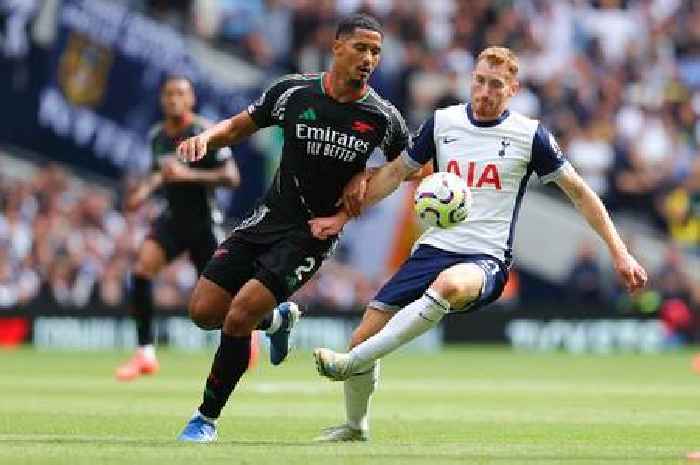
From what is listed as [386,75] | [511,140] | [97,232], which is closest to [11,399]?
[511,140]

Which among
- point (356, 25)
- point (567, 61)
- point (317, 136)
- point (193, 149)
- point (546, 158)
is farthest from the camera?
point (567, 61)

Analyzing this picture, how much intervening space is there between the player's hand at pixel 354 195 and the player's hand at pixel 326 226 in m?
0.07

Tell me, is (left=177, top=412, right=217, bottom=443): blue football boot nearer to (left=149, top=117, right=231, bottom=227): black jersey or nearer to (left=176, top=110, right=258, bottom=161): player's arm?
(left=176, top=110, right=258, bottom=161): player's arm

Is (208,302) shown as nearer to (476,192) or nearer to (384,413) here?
(476,192)

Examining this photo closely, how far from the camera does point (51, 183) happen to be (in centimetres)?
2452

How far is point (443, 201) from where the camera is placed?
996 centimetres

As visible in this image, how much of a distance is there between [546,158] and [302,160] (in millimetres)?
1450

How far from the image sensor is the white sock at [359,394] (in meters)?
10.3

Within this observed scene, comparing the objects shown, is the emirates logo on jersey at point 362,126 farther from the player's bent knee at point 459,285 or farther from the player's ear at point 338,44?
the player's bent knee at point 459,285

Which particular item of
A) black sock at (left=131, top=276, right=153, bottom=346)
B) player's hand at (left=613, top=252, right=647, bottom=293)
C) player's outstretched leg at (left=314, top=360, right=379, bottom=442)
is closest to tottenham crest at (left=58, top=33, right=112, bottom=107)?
black sock at (left=131, top=276, right=153, bottom=346)

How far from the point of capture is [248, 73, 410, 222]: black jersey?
34.7 ft

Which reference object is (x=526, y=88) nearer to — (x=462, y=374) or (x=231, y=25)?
(x=231, y=25)

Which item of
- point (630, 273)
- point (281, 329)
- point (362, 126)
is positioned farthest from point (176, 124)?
point (630, 273)

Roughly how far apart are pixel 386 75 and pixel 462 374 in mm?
7560
